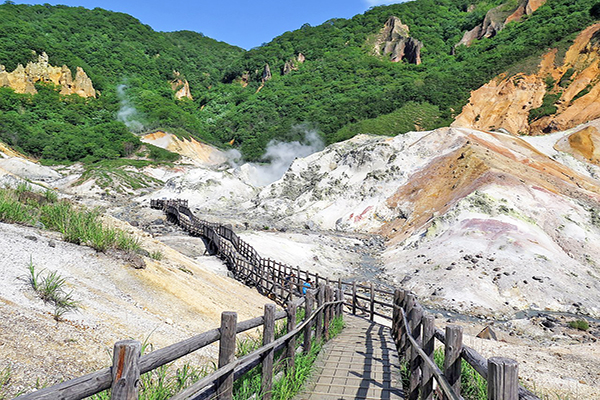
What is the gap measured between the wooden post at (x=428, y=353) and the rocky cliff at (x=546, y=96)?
59.7 metres

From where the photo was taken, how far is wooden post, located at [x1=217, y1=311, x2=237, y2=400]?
11.6 ft

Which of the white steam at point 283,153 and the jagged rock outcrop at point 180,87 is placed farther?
the jagged rock outcrop at point 180,87

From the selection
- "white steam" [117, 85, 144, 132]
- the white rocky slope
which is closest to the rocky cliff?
the white rocky slope

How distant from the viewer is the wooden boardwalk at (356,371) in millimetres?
5273

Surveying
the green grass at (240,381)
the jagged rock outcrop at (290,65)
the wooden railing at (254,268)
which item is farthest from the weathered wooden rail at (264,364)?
the jagged rock outcrop at (290,65)

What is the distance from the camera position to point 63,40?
4808 inches

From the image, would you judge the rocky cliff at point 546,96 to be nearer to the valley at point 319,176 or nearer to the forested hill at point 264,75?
the valley at point 319,176

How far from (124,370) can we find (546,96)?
243 ft

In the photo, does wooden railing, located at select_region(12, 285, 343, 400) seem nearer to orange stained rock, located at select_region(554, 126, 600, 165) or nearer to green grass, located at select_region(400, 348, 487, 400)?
green grass, located at select_region(400, 348, 487, 400)

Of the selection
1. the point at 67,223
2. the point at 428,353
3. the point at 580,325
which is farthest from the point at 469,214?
the point at 67,223

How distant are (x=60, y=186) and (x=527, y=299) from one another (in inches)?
2374

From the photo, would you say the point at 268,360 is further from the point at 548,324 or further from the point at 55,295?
the point at 548,324

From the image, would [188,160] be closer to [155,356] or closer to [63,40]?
[63,40]

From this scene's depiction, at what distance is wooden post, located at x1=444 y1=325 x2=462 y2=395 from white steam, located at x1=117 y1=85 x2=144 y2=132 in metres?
104
